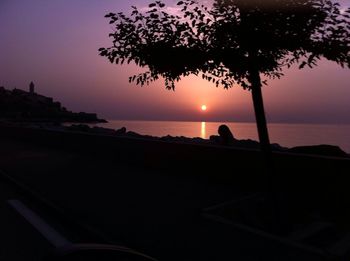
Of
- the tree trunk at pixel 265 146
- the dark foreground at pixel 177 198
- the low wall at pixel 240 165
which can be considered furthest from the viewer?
the low wall at pixel 240 165

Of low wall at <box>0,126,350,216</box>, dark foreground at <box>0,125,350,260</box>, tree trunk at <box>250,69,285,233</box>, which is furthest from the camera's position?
low wall at <box>0,126,350,216</box>

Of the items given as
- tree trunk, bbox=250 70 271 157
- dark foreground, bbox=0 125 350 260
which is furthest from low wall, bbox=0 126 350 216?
tree trunk, bbox=250 70 271 157

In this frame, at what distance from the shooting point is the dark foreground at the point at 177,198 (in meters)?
6.15

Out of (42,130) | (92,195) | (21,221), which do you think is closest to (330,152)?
(92,195)

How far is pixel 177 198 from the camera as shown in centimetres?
917

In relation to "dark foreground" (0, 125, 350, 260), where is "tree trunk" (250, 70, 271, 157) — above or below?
above

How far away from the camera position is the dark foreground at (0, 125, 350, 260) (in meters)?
6.15

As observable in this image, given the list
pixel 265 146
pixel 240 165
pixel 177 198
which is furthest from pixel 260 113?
pixel 240 165

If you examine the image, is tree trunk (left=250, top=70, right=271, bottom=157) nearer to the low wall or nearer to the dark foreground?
the low wall

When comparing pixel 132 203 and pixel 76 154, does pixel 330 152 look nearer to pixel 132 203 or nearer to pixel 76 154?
pixel 132 203

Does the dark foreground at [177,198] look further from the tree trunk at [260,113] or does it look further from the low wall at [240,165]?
the tree trunk at [260,113]

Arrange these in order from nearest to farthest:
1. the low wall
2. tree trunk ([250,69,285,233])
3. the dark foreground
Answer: the dark foreground → tree trunk ([250,69,285,233]) → the low wall

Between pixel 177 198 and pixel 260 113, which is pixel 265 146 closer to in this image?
pixel 260 113

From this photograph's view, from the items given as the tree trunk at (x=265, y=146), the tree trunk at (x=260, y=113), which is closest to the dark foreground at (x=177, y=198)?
the tree trunk at (x=265, y=146)
